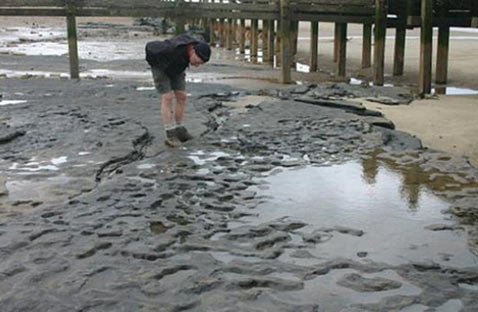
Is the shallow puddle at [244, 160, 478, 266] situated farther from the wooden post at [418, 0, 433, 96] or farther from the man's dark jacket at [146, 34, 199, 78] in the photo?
the wooden post at [418, 0, 433, 96]

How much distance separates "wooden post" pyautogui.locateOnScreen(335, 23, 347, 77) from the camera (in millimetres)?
14078

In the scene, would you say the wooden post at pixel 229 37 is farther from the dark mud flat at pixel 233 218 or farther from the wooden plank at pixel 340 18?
the dark mud flat at pixel 233 218

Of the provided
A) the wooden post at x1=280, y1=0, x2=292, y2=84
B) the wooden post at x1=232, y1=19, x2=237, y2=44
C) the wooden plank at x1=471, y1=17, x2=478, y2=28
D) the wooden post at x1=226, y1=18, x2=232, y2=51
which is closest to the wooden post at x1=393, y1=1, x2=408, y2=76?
the wooden plank at x1=471, y1=17, x2=478, y2=28

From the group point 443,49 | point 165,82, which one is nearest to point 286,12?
point 443,49

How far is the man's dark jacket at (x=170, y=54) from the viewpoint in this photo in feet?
20.1

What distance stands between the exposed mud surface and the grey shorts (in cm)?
55

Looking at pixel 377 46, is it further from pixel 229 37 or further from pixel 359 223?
pixel 229 37

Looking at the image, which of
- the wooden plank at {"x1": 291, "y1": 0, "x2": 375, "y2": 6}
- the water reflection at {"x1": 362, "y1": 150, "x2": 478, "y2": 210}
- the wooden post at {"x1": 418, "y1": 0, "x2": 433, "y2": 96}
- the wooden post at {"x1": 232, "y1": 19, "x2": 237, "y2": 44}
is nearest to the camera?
the water reflection at {"x1": 362, "y1": 150, "x2": 478, "y2": 210}

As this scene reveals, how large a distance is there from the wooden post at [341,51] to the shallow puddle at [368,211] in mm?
8646

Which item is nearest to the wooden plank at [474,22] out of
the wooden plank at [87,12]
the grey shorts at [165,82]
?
the wooden plank at [87,12]

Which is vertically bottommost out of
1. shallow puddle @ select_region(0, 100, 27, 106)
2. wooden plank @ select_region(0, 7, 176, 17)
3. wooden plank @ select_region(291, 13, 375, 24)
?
shallow puddle @ select_region(0, 100, 27, 106)

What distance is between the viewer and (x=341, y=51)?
14.2 meters

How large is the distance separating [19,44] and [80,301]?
21.8 meters

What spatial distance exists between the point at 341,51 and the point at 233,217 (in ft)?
34.6
